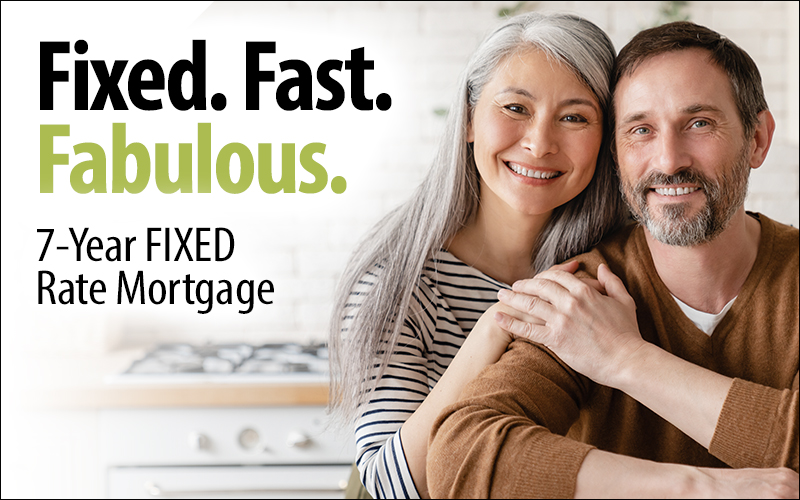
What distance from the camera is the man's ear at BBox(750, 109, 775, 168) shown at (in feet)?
4.06

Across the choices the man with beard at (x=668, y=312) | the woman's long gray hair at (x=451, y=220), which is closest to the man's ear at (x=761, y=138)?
the man with beard at (x=668, y=312)

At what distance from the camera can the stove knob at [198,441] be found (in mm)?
2094

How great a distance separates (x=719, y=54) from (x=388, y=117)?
1.65 metres

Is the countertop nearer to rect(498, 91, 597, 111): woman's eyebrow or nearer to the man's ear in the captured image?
rect(498, 91, 597, 111): woman's eyebrow

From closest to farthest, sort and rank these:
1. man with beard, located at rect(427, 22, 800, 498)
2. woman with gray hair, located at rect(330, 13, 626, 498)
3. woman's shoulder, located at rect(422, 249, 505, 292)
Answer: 1. man with beard, located at rect(427, 22, 800, 498)
2. woman with gray hair, located at rect(330, 13, 626, 498)
3. woman's shoulder, located at rect(422, 249, 505, 292)

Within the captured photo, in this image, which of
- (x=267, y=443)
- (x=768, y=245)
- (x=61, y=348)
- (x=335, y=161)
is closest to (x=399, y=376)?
(x=768, y=245)

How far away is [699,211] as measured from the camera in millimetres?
1166

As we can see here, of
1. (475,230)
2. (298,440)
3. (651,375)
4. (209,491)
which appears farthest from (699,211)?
(209,491)

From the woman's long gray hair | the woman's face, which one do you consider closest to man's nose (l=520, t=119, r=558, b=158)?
the woman's face

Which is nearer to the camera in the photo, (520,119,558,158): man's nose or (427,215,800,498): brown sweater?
(427,215,800,498): brown sweater

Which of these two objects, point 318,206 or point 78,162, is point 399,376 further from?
point 78,162

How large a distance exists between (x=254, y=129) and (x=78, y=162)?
68cm

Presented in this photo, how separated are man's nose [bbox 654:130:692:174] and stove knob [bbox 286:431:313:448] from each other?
4.51ft

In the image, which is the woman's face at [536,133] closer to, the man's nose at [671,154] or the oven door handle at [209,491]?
the man's nose at [671,154]
